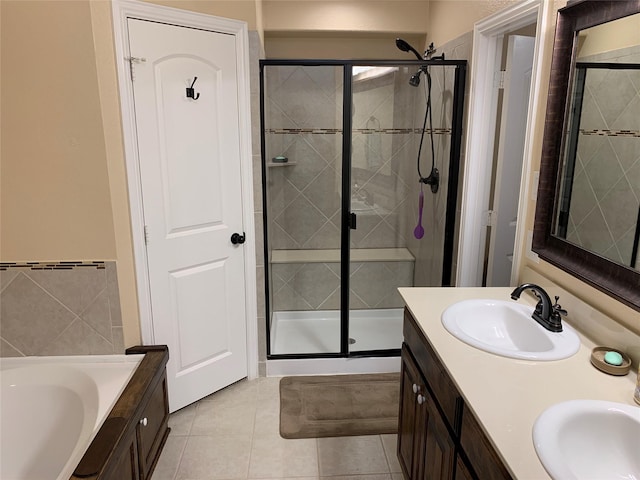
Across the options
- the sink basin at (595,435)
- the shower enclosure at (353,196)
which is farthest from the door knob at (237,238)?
the sink basin at (595,435)

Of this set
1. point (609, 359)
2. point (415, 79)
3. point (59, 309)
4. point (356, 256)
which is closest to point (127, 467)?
point (59, 309)

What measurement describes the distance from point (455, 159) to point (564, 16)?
118 centimetres

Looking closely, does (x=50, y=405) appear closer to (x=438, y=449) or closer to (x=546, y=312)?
(x=438, y=449)

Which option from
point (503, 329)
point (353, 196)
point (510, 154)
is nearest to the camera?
point (503, 329)

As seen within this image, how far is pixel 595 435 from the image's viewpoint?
1.16 m

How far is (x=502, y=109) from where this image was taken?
2.61 m

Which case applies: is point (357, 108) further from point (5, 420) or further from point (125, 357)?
point (5, 420)

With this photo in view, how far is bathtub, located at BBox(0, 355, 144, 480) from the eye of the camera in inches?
79.7

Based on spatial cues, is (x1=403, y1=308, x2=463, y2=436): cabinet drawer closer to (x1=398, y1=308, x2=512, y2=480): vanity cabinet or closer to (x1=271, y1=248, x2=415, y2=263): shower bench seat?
(x1=398, y1=308, x2=512, y2=480): vanity cabinet

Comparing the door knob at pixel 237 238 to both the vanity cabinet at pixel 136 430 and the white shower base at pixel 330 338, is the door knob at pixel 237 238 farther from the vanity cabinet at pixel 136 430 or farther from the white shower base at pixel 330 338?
the white shower base at pixel 330 338

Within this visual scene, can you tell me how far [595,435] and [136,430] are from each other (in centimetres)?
171

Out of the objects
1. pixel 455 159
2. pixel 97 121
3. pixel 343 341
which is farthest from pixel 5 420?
pixel 455 159

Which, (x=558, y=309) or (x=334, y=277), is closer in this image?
(x=558, y=309)

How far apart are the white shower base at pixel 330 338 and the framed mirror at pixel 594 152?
1565mm
